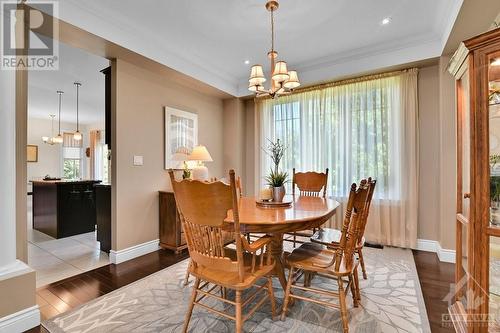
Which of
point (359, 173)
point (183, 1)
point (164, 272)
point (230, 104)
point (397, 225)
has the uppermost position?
point (183, 1)

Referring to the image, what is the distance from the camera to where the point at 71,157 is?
8820mm

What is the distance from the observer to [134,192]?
3238 millimetres

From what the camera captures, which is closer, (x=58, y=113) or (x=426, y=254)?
(x=426, y=254)

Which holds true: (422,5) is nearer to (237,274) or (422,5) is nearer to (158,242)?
(237,274)

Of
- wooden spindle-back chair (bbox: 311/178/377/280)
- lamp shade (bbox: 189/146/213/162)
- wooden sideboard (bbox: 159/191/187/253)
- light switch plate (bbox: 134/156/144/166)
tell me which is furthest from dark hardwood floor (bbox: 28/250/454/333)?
lamp shade (bbox: 189/146/213/162)

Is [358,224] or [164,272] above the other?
[358,224]

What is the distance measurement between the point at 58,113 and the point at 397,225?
8.93 metres

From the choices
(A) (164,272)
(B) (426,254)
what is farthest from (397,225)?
(A) (164,272)

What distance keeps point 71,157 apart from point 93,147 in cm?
93

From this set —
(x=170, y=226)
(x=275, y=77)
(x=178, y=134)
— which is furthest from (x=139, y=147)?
(x=275, y=77)

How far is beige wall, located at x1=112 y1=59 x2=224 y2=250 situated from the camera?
3.06m

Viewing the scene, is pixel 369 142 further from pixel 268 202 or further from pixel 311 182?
pixel 268 202

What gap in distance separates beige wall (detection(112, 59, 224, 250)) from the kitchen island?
174cm

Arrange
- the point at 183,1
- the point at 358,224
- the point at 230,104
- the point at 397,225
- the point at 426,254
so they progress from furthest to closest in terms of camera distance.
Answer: the point at 230,104, the point at 397,225, the point at 426,254, the point at 183,1, the point at 358,224
